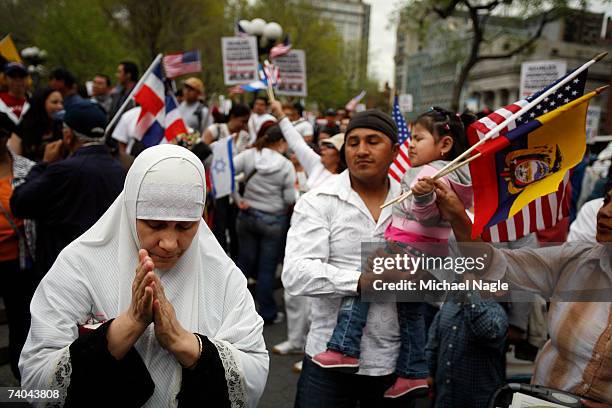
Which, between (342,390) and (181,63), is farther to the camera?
(181,63)

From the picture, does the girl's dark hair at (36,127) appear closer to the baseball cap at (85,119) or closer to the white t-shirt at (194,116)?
the baseball cap at (85,119)

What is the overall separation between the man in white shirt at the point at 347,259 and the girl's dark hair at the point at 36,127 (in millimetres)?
3417

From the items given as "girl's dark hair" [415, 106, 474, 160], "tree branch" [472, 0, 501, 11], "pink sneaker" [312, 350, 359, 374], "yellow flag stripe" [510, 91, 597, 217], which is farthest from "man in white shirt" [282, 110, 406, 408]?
"tree branch" [472, 0, 501, 11]

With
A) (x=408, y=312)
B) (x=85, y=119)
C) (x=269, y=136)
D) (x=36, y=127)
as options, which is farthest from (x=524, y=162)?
(x=36, y=127)

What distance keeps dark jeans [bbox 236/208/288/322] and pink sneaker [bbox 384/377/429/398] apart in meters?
3.58

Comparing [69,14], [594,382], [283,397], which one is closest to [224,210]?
[283,397]

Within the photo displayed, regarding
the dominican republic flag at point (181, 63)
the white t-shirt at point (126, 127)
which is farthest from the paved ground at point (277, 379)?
the dominican republic flag at point (181, 63)

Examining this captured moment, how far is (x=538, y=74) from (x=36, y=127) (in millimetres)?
7796

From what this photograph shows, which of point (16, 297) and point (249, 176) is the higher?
point (249, 176)

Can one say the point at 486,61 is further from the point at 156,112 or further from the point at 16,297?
the point at 16,297

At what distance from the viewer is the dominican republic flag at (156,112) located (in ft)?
17.2

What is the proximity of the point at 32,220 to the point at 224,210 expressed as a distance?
3.26 metres

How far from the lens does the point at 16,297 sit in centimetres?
421

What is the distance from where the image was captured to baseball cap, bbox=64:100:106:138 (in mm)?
3863
